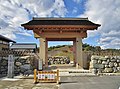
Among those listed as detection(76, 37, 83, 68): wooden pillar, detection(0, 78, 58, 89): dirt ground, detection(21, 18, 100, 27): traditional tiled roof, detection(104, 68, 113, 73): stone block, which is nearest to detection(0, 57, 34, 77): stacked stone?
detection(21, 18, 100, 27): traditional tiled roof

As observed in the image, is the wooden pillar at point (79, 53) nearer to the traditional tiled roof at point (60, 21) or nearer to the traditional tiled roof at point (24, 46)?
the traditional tiled roof at point (60, 21)

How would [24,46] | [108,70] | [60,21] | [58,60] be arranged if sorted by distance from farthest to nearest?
[24,46] → [58,60] → [60,21] → [108,70]

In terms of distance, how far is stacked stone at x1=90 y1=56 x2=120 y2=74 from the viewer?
15008 millimetres

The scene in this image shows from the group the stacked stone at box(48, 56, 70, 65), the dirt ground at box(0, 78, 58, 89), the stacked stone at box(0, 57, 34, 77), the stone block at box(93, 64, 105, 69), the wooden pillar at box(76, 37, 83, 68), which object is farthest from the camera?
the stacked stone at box(48, 56, 70, 65)

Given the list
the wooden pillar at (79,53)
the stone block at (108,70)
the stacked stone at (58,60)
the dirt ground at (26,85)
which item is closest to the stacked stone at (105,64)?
the stone block at (108,70)

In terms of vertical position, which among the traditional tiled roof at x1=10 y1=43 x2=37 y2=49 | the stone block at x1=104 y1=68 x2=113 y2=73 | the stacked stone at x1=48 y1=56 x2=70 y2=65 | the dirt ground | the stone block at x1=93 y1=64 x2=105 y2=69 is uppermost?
→ the traditional tiled roof at x1=10 y1=43 x2=37 y2=49

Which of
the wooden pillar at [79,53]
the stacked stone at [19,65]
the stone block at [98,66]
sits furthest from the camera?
the wooden pillar at [79,53]

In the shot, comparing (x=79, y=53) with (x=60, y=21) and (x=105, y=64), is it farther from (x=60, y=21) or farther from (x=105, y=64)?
(x=60, y=21)

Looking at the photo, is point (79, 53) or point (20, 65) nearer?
point (20, 65)

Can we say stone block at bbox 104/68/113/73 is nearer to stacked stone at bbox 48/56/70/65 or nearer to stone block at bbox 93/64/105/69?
stone block at bbox 93/64/105/69

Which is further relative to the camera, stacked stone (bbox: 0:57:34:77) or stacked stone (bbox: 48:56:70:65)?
stacked stone (bbox: 48:56:70:65)

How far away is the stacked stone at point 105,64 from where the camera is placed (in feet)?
49.2

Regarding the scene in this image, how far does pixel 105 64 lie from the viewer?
49.9 feet

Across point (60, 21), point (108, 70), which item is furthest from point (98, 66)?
Result: point (60, 21)
